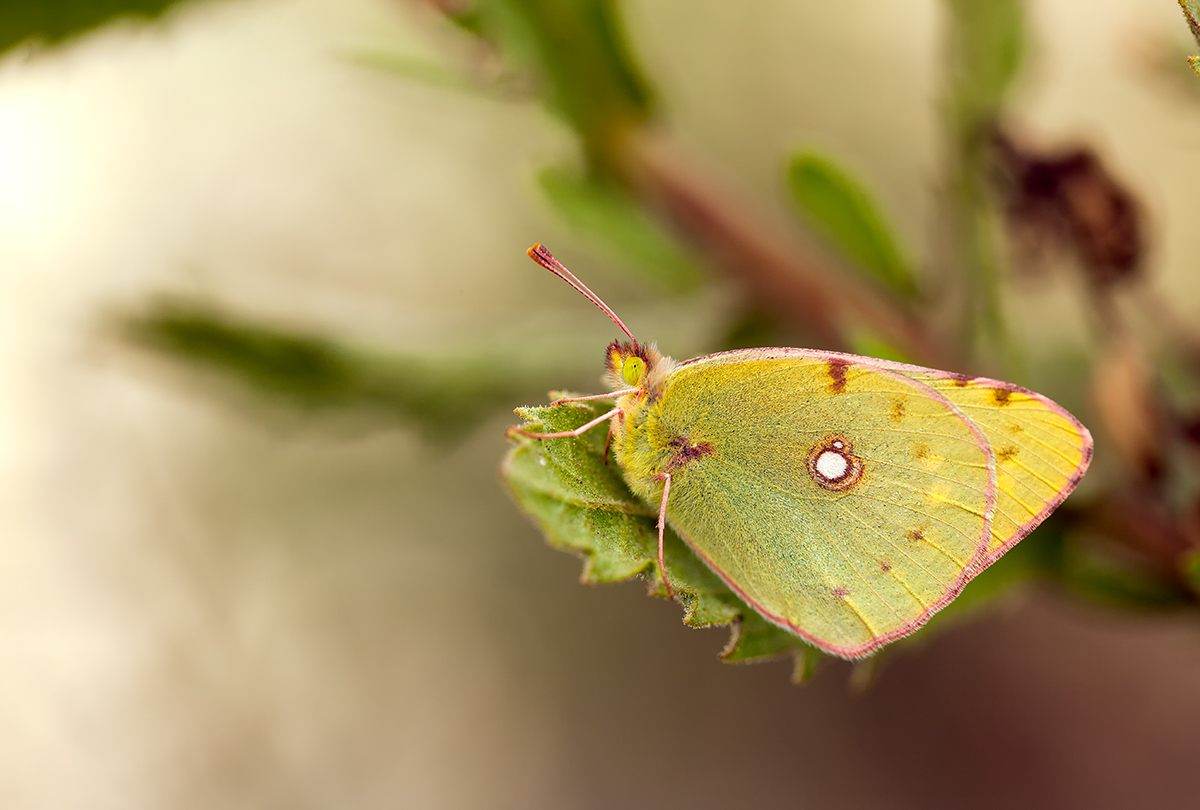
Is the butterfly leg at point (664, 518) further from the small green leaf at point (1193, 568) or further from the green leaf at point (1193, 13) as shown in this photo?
the green leaf at point (1193, 13)

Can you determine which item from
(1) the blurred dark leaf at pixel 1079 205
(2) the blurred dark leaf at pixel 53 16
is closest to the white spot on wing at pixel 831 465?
(1) the blurred dark leaf at pixel 1079 205

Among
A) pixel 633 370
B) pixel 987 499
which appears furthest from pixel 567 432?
pixel 987 499

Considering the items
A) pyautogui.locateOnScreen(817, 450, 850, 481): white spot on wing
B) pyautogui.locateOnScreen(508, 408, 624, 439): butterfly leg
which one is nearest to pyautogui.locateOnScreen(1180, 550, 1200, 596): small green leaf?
pyautogui.locateOnScreen(817, 450, 850, 481): white spot on wing

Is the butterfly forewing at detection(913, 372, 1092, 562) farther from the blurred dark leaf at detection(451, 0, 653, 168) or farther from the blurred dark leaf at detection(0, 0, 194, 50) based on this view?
the blurred dark leaf at detection(0, 0, 194, 50)

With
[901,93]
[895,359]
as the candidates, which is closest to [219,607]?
[895,359]

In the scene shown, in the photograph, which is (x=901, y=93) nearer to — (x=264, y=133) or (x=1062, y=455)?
(x=264, y=133)

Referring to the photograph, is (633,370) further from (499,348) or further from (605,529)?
(499,348)
